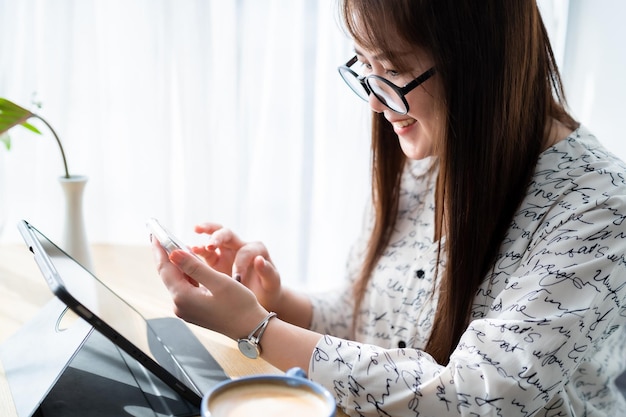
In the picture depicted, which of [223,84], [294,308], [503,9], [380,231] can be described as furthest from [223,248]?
[223,84]

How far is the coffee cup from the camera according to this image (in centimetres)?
52

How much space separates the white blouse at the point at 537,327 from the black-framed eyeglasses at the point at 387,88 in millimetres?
211

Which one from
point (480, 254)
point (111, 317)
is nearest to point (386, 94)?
point (480, 254)

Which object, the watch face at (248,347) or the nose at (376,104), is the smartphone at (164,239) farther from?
the nose at (376,104)

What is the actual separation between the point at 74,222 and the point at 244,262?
32cm

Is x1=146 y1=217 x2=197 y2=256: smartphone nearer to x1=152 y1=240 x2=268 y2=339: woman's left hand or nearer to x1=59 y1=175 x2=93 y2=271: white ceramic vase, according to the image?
x1=152 y1=240 x2=268 y2=339: woman's left hand

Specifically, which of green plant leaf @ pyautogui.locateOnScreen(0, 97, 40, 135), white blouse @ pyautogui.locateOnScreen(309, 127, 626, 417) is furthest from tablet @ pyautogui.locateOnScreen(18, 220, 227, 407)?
green plant leaf @ pyautogui.locateOnScreen(0, 97, 40, 135)

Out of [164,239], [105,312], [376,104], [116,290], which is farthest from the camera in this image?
A: [116,290]

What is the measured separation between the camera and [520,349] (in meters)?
0.77

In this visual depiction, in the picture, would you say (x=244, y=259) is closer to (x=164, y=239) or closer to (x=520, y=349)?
(x=164, y=239)

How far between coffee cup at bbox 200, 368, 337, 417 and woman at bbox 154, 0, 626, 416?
27 centimetres

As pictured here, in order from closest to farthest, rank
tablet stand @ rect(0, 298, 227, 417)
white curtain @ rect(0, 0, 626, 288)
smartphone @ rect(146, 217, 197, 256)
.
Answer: tablet stand @ rect(0, 298, 227, 417), smartphone @ rect(146, 217, 197, 256), white curtain @ rect(0, 0, 626, 288)

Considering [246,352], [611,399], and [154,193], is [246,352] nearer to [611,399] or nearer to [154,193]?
[611,399]

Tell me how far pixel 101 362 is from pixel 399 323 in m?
0.48
